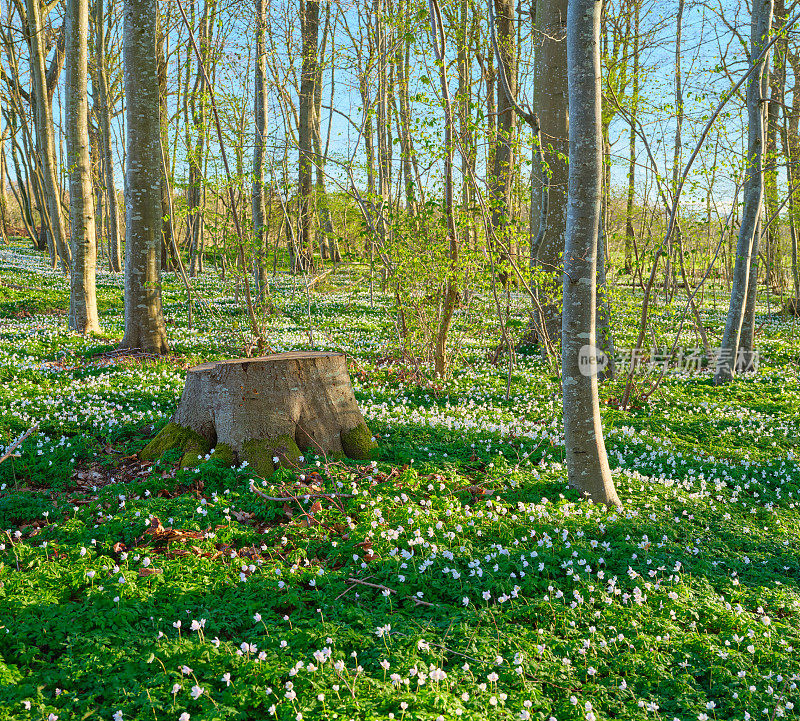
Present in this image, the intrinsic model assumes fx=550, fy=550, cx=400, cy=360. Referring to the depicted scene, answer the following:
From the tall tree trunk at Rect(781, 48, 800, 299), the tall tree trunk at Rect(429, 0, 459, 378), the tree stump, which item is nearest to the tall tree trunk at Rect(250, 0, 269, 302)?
the tall tree trunk at Rect(429, 0, 459, 378)

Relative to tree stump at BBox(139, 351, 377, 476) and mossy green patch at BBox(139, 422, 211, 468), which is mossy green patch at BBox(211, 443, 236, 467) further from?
mossy green patch at BBox(139, 422, 211, 468)

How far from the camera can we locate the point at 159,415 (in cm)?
715

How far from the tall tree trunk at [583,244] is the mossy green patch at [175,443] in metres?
3.79

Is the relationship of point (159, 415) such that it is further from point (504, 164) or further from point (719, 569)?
point (719, 569)

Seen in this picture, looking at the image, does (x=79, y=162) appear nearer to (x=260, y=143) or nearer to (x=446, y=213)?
(x=260, y=143)

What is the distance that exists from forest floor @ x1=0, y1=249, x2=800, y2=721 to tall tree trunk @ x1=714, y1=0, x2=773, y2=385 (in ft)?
13.7

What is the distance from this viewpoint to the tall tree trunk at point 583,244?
4.75 meters

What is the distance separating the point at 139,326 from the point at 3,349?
2450 millimetres

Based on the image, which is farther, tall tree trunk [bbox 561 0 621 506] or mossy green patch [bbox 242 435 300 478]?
mossy green patch [bbox 242 435 300 478]

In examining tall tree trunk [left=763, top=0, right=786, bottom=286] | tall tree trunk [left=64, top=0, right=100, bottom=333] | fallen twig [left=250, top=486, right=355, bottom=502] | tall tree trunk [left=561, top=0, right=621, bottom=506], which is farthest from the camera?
tall tree trunk [left=64, top=0, right=100, bottom=333]

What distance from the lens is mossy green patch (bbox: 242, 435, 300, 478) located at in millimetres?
5535

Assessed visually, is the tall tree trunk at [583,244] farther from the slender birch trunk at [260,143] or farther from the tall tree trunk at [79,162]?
the tall tree trunk at [79,162]

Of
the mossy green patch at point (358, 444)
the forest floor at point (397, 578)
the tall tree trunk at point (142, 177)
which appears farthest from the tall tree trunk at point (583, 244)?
the tall tree trunk at point (142, 177)

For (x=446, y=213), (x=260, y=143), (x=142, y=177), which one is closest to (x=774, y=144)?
(x=446, y=213)
